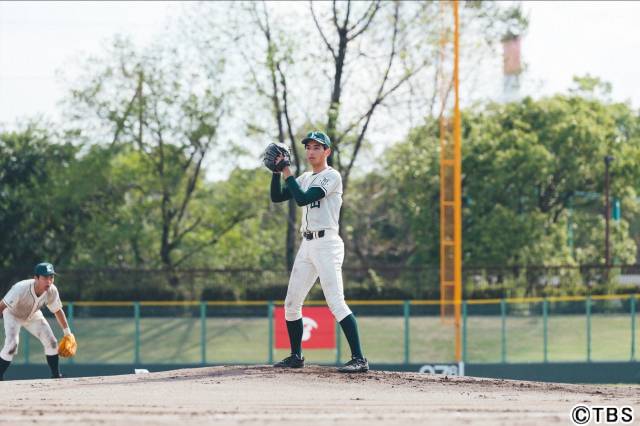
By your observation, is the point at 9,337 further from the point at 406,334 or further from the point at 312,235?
the point at 406,334

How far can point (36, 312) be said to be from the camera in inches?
500

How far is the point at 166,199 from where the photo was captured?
33875 millimetres

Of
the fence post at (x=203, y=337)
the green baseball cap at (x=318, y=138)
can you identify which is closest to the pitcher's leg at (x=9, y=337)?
→ the green baseball cap at (x=318, y=138)

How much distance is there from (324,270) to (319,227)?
356 millimetres

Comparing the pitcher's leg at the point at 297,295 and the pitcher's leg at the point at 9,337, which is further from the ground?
the pitcher's leg at the point at 297,295

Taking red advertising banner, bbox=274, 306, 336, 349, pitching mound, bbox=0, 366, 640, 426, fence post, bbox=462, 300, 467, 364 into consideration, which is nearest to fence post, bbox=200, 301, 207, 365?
red advertising banner, bbox=274, 306, 336, 349

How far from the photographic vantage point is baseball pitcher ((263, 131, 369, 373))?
9.01 metres

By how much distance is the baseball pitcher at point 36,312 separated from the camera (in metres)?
12.1

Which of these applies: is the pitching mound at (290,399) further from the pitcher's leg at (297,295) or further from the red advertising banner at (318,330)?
the red advertising banner at (318,330)

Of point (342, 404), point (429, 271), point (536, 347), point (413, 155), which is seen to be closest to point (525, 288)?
point (429, 271)

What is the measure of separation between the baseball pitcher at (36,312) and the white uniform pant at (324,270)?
3821mm

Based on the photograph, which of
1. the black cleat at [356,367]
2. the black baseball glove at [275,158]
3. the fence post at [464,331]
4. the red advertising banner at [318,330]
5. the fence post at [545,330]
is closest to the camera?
the black baseball glove at [275,158]

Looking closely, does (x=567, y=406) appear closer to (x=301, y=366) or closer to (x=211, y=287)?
(x=301, y=366)

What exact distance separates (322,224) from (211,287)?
2171cm
